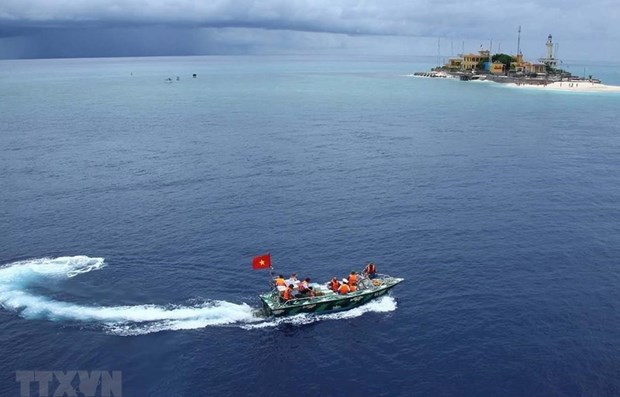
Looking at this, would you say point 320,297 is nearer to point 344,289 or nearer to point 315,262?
point 344,289

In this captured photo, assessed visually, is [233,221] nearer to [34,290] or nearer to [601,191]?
[34,290]

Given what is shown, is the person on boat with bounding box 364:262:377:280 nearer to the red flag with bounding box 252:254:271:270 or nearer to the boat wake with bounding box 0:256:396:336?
the boat wake with bounding box 0:256:396:336

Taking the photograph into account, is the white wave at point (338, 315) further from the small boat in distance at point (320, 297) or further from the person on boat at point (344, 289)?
the person on boat at point (344, 289)

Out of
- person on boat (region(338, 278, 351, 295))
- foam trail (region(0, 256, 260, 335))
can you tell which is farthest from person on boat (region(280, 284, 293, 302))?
person on boat (region(338, 278, 351, 295))

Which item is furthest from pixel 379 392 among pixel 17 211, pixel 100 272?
pixel 17 211

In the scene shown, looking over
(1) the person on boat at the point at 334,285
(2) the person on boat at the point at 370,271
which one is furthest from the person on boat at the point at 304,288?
(2) the person on boat at the point at 370,271

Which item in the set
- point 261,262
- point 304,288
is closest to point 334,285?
point 304,288
